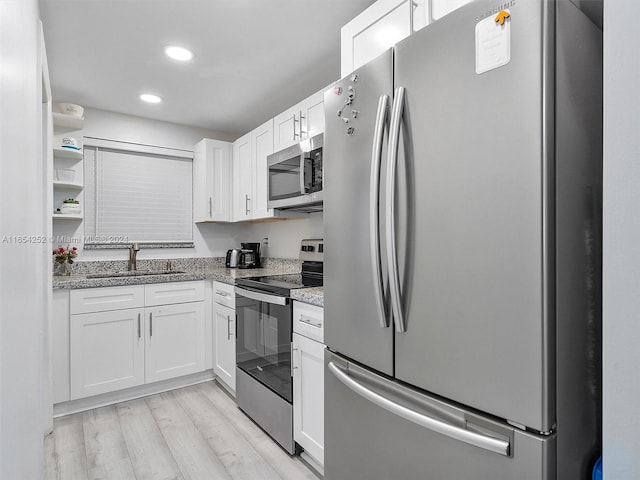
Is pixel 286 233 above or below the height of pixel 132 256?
above

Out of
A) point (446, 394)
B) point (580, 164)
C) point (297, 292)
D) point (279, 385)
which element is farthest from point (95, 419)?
point (580, 164)

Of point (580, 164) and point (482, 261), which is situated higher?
point (580, 164)

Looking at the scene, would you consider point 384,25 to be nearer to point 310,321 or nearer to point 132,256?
point 310,321

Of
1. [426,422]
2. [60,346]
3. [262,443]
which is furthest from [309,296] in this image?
[60,346]

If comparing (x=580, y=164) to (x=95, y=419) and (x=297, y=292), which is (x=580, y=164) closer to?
(x=297, y=292)

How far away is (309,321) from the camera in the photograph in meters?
1.81

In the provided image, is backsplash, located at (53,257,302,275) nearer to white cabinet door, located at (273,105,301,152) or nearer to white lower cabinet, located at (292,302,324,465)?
white cabinet door, located at (273,105,301,152)

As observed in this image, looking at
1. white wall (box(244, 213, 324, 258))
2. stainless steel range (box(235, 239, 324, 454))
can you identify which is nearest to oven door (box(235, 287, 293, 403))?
stainless steel range (box(235, 239, 324, 454))

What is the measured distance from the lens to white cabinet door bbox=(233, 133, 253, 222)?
10.4ft

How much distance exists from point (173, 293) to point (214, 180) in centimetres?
118

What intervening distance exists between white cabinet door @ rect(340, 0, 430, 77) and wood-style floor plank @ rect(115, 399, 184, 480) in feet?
7.33

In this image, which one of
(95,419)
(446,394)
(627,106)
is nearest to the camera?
(627,106)

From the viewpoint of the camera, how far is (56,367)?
244 cm

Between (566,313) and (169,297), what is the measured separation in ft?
8.95
